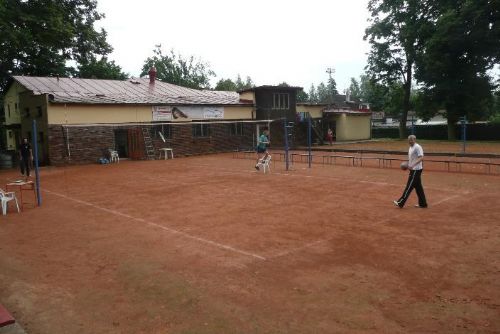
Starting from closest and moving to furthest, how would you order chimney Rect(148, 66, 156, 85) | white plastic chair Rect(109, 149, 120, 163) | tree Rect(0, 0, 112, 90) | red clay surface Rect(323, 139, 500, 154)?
tree Rect(0, 0, 112, 90), white plastic chair Rect(109, 149, 120, 163), red clay surface Rect(323, 139, 500, 154), chimney Rect(148, 66, 156, 85)

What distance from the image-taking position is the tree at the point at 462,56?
3362cm

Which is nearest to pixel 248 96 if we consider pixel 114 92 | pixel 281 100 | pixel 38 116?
pixel 281 100

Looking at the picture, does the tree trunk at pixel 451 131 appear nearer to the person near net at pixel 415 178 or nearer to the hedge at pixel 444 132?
the hedge at pixel 444 132

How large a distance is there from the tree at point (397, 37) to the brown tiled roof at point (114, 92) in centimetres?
1588

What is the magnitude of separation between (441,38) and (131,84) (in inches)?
1046

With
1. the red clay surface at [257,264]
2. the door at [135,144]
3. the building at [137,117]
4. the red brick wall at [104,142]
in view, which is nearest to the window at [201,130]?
the building at [137,117]

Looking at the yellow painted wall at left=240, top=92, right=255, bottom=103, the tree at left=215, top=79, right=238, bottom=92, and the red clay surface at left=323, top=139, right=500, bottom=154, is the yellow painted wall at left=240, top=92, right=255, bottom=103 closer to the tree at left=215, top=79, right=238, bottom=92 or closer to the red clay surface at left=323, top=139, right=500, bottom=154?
the red clay surface at left=323, top=139, right=500, bottom=154

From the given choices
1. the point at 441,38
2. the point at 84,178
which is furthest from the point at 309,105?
the point at 84,178

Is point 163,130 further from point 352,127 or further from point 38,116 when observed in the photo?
point 352,127

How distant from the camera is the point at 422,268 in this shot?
635cm

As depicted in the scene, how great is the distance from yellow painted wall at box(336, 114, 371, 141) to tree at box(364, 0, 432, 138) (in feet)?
13.2

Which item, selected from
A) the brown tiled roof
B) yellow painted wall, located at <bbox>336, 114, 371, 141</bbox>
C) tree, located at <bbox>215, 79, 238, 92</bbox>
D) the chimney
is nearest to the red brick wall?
the brown tiled roof

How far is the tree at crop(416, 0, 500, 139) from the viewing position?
110 feet

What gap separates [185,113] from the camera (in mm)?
32906
